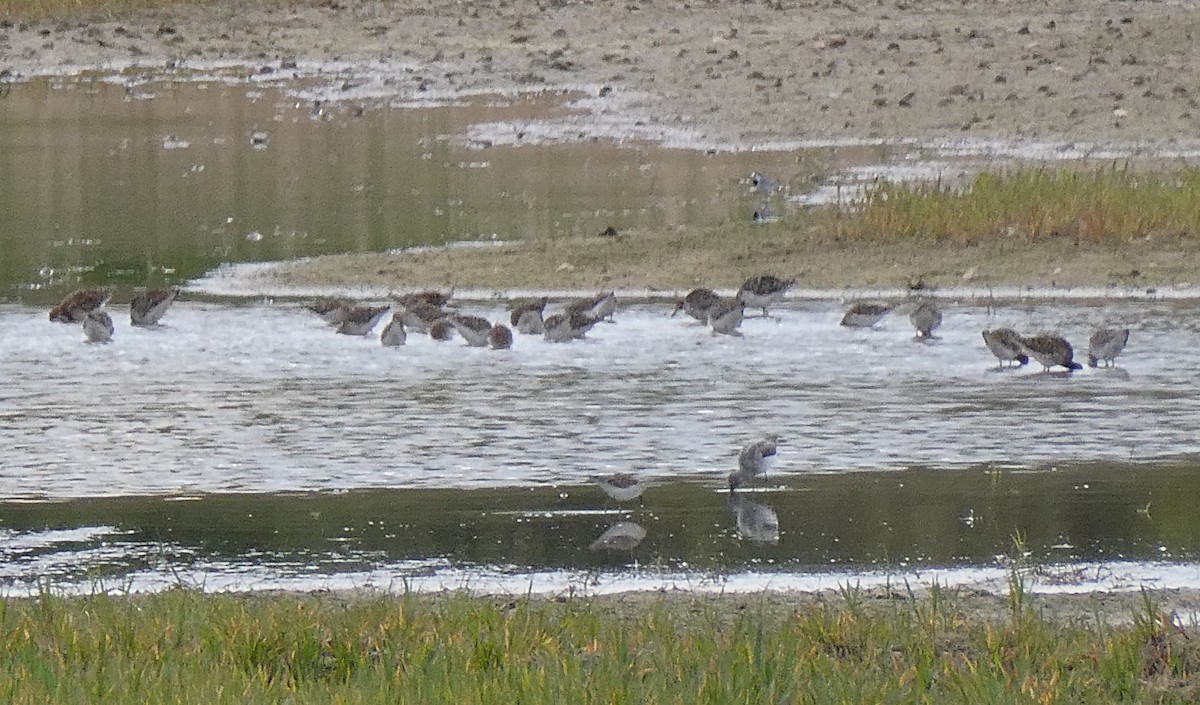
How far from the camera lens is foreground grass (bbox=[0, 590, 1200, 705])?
20.1 feet

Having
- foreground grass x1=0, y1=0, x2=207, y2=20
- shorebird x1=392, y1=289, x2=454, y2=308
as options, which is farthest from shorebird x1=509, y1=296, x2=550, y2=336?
foreground grass x1=0, y1=0, x2=207, y2=20

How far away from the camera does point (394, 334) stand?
13.8 m

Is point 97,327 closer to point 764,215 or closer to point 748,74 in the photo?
point 764,215

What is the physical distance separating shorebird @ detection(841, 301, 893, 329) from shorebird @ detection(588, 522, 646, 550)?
5.06m

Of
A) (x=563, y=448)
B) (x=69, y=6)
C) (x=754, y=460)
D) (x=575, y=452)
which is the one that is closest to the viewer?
(x=754, y=460)

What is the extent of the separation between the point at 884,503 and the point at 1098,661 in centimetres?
312

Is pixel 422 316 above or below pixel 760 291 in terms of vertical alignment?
below

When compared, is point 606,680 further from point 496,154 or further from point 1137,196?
point 496,154

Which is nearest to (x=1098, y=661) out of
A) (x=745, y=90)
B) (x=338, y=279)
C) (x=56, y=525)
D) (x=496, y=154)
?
(x=56, y=525)

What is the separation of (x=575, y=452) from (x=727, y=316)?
345 cm

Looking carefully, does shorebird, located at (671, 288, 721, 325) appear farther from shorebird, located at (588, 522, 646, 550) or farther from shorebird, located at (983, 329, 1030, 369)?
shorebird, located at (588, 522, 646, 550)

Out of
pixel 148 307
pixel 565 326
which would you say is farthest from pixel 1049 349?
pixel 148 307

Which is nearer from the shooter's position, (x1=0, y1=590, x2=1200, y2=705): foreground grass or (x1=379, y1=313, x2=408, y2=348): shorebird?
(x1=0, y1=590, x2=1200, y2=705): foreground grass

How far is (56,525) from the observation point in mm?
9445
